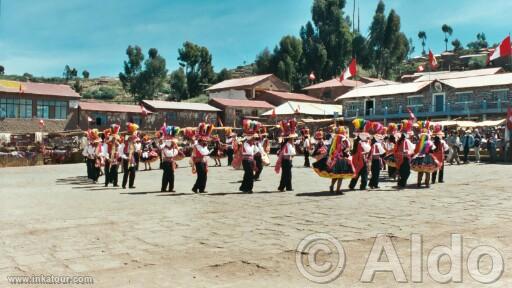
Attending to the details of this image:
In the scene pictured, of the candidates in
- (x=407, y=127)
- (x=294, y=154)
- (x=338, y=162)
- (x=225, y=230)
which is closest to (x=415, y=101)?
(x=407, y=127)

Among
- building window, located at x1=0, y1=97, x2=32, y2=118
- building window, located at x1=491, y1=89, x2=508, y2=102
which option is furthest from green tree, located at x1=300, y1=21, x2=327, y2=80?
building window, located at x1=0, y1=97, x2=32, y2=118

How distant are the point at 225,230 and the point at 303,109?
4394 centimetres

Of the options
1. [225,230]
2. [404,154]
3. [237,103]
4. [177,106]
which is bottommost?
[225,230]

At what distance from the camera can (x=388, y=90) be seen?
2048 inches

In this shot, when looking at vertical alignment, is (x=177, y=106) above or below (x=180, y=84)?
below

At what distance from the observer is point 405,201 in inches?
460

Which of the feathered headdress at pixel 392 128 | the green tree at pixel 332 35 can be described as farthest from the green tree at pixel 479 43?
the feathered headdress at pixel 392 128

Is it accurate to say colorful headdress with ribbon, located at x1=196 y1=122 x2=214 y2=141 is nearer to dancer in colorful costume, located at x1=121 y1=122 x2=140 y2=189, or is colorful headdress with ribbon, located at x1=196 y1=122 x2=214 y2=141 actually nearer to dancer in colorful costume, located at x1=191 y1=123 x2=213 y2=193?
dancer in colorful costume, located at x1=191 y1=123 x2=213 y2=193

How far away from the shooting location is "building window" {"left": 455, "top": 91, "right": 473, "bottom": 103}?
46594 millimetres

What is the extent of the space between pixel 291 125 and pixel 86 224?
718 cm

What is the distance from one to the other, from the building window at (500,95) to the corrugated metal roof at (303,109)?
16623 millimetres

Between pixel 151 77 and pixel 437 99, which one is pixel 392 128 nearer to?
pixel 437 99

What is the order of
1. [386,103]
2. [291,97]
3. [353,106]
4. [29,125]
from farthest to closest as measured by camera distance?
[291,97]
[353,106]
[386,103]
[29,125]

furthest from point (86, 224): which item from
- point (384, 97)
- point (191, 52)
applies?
point (191, 52)
